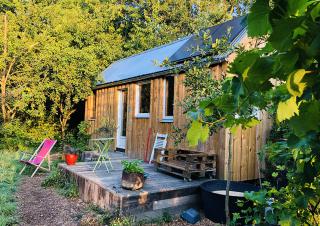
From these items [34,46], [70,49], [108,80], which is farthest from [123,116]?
[34,46]

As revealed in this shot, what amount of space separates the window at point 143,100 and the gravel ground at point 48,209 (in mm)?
3806

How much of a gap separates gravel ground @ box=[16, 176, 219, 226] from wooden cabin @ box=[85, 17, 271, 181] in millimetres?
2076

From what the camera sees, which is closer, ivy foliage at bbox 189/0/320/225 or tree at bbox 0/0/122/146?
ivy foliage at bbox 189/0/320/225

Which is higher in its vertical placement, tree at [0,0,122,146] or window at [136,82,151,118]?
tree at [0,0,122,146]

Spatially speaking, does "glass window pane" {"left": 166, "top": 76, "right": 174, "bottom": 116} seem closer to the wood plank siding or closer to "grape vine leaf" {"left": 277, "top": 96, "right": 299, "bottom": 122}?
the wood plank siding

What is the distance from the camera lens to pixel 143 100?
9.95 meters

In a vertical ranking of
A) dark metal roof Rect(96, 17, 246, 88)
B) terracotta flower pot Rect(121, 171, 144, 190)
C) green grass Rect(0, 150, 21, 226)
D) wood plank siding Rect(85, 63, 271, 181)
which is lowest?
green grass Rect(0, 150, 21, 226)

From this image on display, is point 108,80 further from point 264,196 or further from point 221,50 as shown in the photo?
point 264,196

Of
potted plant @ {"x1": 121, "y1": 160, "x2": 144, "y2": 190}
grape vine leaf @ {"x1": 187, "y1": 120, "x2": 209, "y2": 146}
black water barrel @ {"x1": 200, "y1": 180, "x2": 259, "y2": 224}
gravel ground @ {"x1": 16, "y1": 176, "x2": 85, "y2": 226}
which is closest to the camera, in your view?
grape vine leaf @ {"x1": 187, "y1": 120, "x2": 209, "y2": 146}

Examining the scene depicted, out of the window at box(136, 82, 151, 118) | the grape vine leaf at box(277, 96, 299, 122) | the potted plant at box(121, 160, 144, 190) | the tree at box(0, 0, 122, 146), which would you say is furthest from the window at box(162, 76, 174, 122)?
the grape vine leaf at box(277, 96, 299, 122)

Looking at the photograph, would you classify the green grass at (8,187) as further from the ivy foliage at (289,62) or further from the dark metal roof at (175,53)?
the ivy foliage at (289,62)

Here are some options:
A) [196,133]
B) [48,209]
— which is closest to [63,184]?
[48,209]

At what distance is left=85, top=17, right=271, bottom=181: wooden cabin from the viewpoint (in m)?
6.77

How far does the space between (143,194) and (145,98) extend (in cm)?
507
